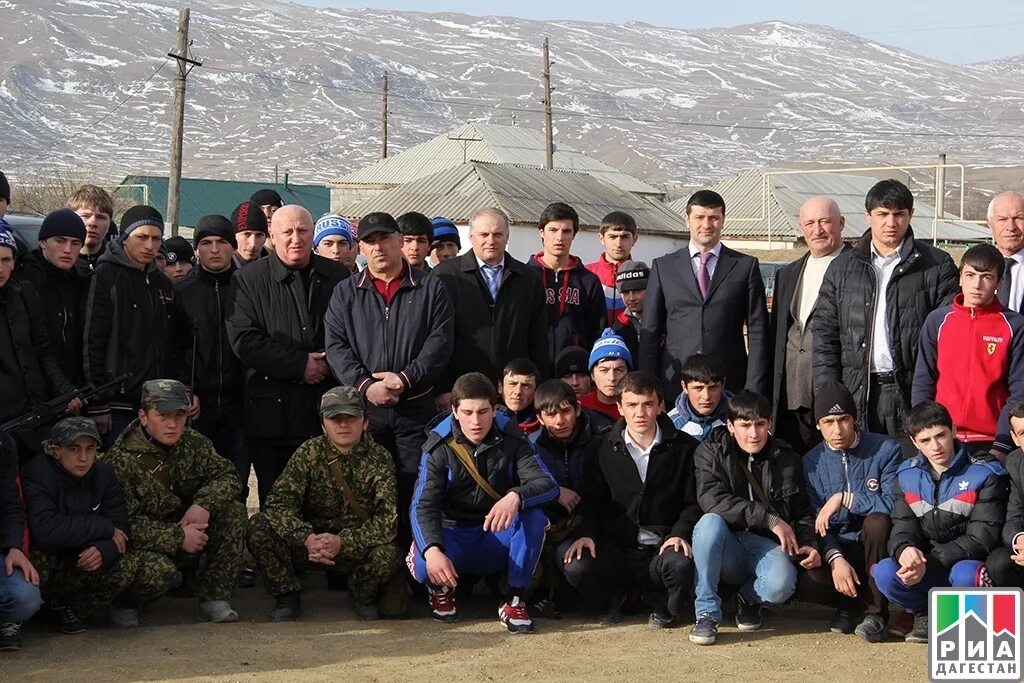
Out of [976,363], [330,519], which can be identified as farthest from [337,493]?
[976,363]

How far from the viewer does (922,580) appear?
5.97 meters

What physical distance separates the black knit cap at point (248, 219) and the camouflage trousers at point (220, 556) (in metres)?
2.42

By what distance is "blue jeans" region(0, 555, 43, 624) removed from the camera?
577 centimetres

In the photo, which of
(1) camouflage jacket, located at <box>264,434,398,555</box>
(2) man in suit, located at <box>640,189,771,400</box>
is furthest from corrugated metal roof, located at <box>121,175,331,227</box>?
(1) camouflage jacket, located at <box>264,434,398,555</box>

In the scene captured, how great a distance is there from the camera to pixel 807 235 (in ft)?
24.0

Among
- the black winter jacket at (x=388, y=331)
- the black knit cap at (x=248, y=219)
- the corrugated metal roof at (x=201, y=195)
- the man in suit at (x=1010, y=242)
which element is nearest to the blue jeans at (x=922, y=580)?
the man in suit at (x=1010, y=242)

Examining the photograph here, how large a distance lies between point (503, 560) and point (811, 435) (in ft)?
6.53

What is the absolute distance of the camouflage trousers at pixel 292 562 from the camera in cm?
646

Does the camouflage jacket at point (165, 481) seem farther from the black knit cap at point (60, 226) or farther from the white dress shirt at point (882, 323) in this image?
the white dress shirt at point (882, 323)

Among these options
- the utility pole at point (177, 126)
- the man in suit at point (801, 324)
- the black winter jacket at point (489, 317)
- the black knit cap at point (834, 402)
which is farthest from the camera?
the utility pole at point (177, 126)

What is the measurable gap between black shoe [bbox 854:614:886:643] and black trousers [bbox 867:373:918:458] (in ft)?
3.24

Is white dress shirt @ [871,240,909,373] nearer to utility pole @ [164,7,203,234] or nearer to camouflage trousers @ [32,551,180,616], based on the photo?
camouflage trousers @ [32,551,180,616]

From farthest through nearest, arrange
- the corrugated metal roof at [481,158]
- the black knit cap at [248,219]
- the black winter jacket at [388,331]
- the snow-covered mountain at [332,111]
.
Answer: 1. the snow-covered mountain at [332,111]
2. the corrugated metal roof at [481,158]
3. the black knit cap at [248,219]
4. the black winter jacket at [388,331]

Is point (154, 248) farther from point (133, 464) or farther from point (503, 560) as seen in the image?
point (503, 560)
